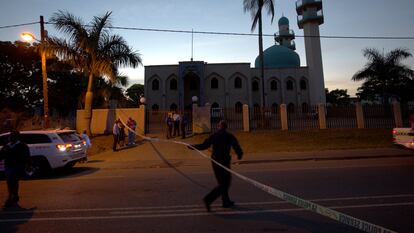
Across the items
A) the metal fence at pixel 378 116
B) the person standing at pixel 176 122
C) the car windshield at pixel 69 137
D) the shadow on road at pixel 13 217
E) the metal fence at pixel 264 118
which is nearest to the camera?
the shadow on road at pixel 13 217

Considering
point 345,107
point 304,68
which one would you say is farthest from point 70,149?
point 304,68

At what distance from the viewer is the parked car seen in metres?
9.60

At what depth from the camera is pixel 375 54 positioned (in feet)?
95.3

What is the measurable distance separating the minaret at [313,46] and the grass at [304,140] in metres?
23.2

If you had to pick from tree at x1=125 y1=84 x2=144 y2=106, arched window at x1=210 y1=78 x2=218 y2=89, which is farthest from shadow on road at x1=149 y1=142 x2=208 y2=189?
tree at x1=125 y1=84 x2=144 y2=106

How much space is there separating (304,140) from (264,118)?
405 centimetres

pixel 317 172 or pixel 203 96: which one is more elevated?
pixel 203 96

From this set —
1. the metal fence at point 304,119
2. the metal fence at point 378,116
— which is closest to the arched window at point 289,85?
the metal fence at point 378,116

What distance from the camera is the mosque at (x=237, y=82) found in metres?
37.8

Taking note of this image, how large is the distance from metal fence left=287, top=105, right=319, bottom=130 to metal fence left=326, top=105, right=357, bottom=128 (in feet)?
3.33

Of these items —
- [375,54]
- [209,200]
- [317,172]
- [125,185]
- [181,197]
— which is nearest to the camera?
[209,200]

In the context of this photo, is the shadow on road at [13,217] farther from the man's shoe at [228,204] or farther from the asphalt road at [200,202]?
the man's shoe at [228,204]

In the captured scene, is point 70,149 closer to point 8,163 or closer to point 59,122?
point 8,163

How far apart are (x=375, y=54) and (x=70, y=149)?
2980 cm
